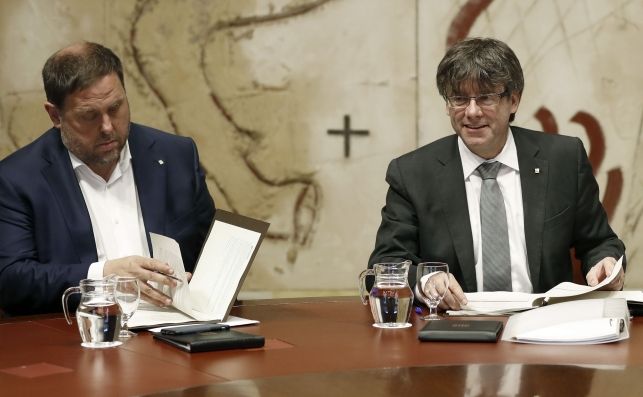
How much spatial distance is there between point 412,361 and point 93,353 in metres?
0.66

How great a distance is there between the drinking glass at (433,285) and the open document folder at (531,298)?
0.20 ft

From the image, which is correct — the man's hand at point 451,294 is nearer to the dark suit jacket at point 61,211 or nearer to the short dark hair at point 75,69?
the dark suit jacket at point 61,211

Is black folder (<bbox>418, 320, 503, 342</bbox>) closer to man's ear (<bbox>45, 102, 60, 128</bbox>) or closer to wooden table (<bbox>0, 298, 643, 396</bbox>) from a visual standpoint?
wooden table (<bbox>0, 298, 643, 396</bbox>)

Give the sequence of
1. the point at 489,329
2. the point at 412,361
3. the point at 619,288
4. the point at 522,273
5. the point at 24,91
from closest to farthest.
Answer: the point at 412,361, the point at 489,329, the point at 619,288, the point at 522,273, the point at 24,91

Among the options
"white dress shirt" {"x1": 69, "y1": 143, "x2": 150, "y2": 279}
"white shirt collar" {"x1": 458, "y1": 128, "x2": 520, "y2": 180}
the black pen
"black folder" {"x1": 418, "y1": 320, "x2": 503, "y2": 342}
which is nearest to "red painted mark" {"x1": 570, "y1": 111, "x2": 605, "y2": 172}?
"white shirt collar" {"x1": 458, "y1": 128, "x2": 520, "y2": 180}

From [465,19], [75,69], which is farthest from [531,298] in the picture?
[465,19]

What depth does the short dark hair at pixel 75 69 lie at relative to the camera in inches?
121

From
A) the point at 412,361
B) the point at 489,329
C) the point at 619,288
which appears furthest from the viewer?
the point at 619,288

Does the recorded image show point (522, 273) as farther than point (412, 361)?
Yes

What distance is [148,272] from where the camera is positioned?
256 cm

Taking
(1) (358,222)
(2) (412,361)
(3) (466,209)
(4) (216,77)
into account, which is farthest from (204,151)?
(2) (412,361)

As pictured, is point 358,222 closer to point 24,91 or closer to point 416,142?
point 416,142

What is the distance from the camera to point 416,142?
443 centimetres

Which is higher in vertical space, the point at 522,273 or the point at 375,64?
the point at 375,64
